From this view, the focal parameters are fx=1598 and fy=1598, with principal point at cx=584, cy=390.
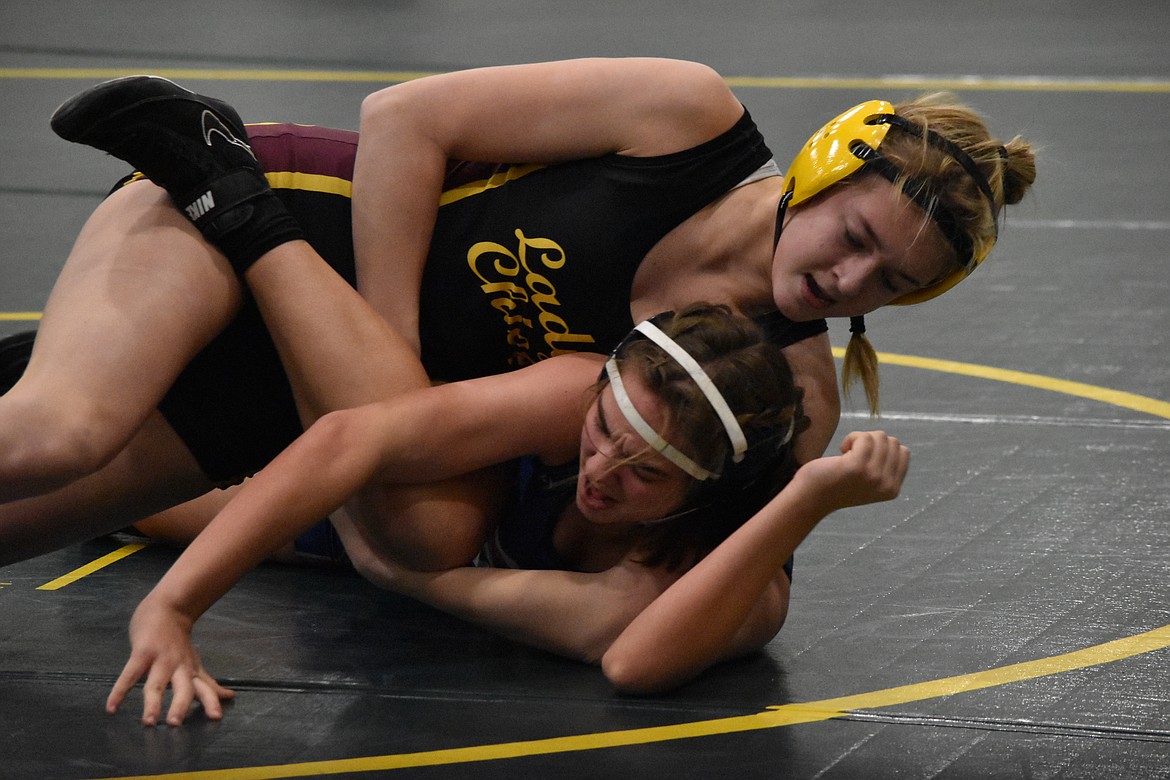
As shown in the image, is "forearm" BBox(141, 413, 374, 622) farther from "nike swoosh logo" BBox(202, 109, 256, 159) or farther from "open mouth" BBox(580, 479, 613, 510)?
"nike swoosh logo" BBox(202, 109, 256, 159)

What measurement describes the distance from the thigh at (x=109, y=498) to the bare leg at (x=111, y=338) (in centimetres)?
5

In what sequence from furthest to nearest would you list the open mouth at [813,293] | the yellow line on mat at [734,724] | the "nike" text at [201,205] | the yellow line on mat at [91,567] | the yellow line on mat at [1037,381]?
the yellow line on mat at [1037,381]
the yellow line on mat at [91,567]
the "nike" text at [201,205]
the open mouth at [813,293]
the yellow line on mat at [734,724]

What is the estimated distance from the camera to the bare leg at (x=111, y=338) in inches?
95.7

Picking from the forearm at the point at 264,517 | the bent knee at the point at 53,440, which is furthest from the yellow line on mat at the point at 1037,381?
the bent knee at the point at 53,440

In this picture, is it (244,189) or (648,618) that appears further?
(244,189)

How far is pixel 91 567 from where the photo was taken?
120 inches

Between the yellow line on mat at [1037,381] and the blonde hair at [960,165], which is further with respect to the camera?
the yellow line on mat at [1037,381]

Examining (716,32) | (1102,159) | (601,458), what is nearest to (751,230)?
(601,458)

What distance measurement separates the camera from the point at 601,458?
2.45 m

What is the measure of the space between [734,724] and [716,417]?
1.52 ft

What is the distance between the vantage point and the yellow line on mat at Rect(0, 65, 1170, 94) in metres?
7.55

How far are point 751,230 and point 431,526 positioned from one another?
740 mm

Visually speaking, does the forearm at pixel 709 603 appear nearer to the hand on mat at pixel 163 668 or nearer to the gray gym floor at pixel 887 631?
the gray gym floor at pixel 887 631

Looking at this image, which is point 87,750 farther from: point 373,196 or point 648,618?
point 373,196
